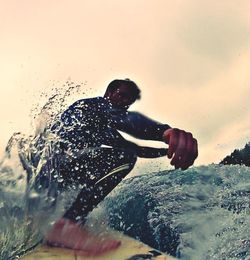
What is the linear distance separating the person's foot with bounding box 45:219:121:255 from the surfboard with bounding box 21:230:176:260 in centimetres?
3

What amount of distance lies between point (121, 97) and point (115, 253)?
1.17m

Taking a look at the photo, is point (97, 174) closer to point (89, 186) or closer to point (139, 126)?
point (89, 186)

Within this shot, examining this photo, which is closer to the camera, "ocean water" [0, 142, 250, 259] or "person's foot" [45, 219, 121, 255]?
"person's foot" [45, 219, 121, 255]

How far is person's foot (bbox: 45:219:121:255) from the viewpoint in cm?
445

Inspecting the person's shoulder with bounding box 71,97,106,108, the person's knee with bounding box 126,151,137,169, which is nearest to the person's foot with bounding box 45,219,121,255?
the person's knee with bounding box 126,151,137,169

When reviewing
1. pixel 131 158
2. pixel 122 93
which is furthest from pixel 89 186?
pixel 122 93

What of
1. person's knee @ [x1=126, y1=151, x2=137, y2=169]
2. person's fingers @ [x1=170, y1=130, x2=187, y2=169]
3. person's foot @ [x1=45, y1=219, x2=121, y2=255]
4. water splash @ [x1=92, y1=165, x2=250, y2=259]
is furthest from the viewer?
water splash @ [x1=92, y1=165, x2=250, y2=259]

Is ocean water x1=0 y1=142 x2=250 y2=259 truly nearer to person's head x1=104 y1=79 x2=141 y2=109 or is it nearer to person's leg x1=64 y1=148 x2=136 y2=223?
person's leg x1=64 y1=148 x2=136 y2=223

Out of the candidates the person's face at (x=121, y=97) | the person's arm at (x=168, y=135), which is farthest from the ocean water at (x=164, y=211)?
the person's face at (x=121, y=97)

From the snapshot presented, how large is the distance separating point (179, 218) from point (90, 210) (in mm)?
810

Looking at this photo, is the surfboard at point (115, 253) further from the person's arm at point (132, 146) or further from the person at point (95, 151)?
the person's arm at point (132, 146)

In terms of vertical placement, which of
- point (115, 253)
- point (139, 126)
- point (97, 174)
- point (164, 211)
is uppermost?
point (139, 126)

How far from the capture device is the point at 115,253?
14.7 feet

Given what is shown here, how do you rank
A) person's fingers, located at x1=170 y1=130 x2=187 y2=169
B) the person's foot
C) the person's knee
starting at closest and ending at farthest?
person's fingers, located at x1=170 y1=130 x2=187 y2=169, the person's foot, the person's knee
